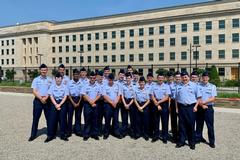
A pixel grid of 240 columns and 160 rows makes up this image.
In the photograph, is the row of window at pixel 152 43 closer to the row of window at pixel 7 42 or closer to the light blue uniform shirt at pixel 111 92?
the row of window at pixel 7 42

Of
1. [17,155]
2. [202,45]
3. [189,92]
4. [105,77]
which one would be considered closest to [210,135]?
[189,92]

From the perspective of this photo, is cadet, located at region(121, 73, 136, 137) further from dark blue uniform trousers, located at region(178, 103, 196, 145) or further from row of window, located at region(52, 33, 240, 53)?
row of window, located at region(52, 33, 240, 53)

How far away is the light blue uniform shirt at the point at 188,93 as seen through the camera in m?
8.32

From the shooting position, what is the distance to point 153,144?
8.61 metres

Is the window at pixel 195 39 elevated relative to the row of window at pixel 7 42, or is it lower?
lower

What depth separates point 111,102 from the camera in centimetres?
929

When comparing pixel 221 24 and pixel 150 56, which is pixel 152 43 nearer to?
pixel 150 56

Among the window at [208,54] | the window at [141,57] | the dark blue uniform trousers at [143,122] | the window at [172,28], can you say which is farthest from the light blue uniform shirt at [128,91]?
the window at [141,57]

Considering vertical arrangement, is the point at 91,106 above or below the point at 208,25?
below

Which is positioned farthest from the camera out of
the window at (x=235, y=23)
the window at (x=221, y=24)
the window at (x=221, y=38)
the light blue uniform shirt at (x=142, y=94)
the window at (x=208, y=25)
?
the window at (x=208, y=25)

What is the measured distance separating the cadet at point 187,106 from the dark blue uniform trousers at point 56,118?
3.26m

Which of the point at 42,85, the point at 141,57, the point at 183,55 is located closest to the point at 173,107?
the point at 42,85

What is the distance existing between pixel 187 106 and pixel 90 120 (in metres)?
2.88

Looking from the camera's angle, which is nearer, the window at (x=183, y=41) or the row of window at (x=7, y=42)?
the window at (x=183, y=41)
